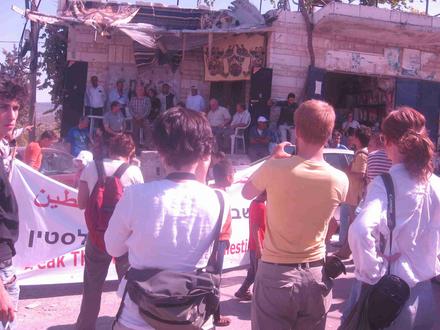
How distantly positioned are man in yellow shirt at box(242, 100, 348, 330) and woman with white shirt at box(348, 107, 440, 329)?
1.09ft

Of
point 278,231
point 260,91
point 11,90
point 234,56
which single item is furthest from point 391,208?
point 234,56

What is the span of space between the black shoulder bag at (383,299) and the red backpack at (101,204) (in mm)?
1984

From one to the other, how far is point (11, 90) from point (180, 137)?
3.43 ft

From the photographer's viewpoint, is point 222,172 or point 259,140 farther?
point 259,140

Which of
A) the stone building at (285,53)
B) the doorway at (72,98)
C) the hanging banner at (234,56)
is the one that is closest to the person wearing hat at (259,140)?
the stone building at (285,53)

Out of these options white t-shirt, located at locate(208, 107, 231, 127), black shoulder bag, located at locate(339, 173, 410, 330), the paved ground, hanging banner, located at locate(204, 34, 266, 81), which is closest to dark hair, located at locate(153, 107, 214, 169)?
black shoulder bag, located at locate(339, 173, 410, 330)

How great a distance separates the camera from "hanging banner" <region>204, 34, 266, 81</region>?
1409 cm

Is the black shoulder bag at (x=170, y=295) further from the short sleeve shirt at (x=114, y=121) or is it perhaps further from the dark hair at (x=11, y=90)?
the short sleeve shirt at (x=114, y=121)

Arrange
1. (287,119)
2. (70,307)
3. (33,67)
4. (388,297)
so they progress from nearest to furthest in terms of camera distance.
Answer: (388,297) < (70,307) < (287,119) < (33,67)

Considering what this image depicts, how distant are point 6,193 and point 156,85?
41.2ft

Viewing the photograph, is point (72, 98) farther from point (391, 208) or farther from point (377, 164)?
point (391, 208)

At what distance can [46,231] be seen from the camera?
5.79 metres

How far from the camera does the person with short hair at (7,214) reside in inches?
95.3

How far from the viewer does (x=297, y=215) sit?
2.86 meters
